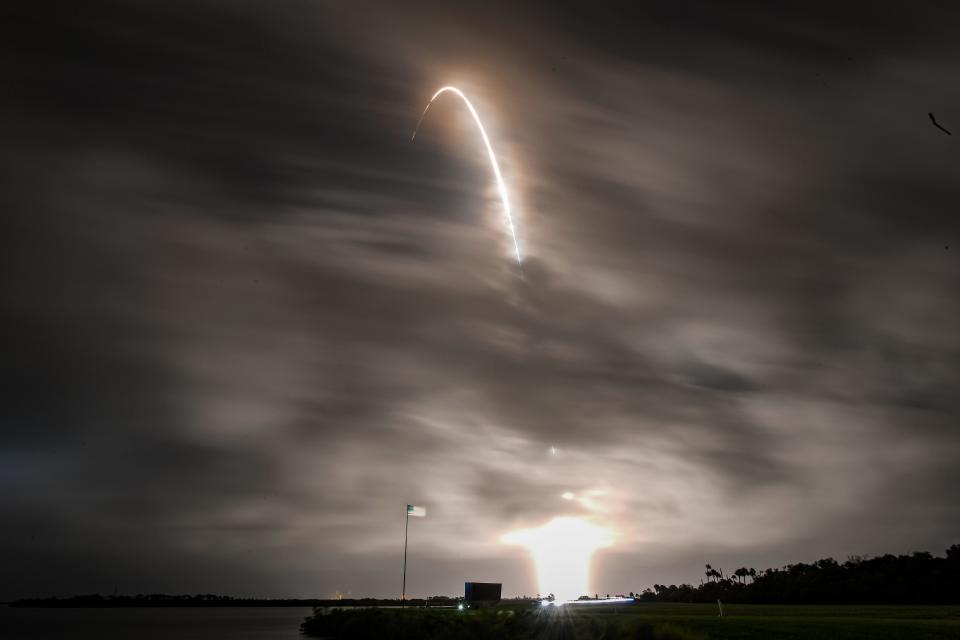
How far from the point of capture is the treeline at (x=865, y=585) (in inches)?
3944

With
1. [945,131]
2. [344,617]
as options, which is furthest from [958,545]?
[945,131]

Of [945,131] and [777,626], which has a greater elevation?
[945,131]

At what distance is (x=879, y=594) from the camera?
334 feet

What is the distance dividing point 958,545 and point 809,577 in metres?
26.8

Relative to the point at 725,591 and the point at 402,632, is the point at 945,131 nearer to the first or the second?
the point at 402,632

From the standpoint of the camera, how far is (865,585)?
106m

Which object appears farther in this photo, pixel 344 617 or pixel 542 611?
pixel 344 617

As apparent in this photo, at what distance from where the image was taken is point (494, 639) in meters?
46.7

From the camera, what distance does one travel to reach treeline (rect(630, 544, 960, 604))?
3944 inches

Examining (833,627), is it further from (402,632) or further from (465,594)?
(465,594)

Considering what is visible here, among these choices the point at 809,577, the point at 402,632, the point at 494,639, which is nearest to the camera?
the point at 494,639

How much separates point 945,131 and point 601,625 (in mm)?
36148

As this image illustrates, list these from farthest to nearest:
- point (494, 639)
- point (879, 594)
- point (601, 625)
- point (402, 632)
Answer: point (879, 594), point (402, 632), point (494, 639), point (601, 625)

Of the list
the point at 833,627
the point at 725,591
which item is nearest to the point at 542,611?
the point at 833,627
